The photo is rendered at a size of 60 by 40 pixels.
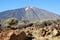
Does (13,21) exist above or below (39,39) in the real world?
above

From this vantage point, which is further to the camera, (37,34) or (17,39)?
(37,34)

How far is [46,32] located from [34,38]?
261 centimetres

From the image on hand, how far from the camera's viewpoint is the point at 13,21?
50219 millimetres

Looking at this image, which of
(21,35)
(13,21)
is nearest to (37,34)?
(21,35)

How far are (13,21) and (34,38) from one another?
27.7 m

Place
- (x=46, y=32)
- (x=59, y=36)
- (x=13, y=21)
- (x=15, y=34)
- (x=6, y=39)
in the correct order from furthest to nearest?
(x=13, y=21) < (x=46, y=32) < (x=59, y=36) < (x=15, y=34) < (x=6, y=39)

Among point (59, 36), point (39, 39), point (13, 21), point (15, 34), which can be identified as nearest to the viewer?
point (15, 34)

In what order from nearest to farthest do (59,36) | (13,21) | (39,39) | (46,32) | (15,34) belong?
1. (15,34)
2. (39,39)
3. (59,36)
4. (46,32)
5. (13,21)

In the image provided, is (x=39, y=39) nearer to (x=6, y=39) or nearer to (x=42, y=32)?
(x=42, y=32)

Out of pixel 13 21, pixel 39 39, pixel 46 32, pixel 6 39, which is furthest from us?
pixel 13 21

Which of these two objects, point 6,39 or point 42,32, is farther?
point 42,32

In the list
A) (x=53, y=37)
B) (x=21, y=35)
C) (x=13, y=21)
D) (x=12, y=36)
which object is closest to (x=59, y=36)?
(x=53, y=37)

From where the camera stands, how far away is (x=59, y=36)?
22859 millimetres

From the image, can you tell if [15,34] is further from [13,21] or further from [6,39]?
[13,21]
